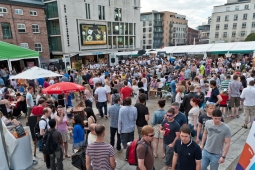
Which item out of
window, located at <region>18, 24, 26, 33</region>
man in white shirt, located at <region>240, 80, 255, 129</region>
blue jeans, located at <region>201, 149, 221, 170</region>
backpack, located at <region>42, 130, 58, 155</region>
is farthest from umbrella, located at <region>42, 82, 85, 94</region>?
window, located at <region>18, 24, 26, 33</region>

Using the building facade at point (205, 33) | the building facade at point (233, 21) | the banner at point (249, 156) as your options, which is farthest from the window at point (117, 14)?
the building facade at point (205, 33)

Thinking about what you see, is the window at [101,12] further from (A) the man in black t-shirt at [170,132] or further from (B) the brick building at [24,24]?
(A) the man in black t-shirt at [170,132]

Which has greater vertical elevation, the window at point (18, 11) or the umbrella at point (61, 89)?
the window at point (18, 11)

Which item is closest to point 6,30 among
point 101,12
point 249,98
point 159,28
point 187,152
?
point 101,12

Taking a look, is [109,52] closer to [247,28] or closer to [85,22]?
[85,22]

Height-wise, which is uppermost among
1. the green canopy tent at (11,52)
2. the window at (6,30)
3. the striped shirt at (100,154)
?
the window at (6,30)

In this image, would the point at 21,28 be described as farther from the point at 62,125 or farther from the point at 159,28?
the point at 159,28

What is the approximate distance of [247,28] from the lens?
54531 millimetres

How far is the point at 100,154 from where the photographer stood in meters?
2.90

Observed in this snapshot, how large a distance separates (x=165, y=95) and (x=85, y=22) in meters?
25.0

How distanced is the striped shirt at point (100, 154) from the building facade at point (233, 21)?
65.7 metres

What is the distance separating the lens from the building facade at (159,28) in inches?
2645

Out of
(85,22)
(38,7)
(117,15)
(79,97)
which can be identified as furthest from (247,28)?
(79,97)

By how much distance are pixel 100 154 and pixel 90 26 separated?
3100cm
